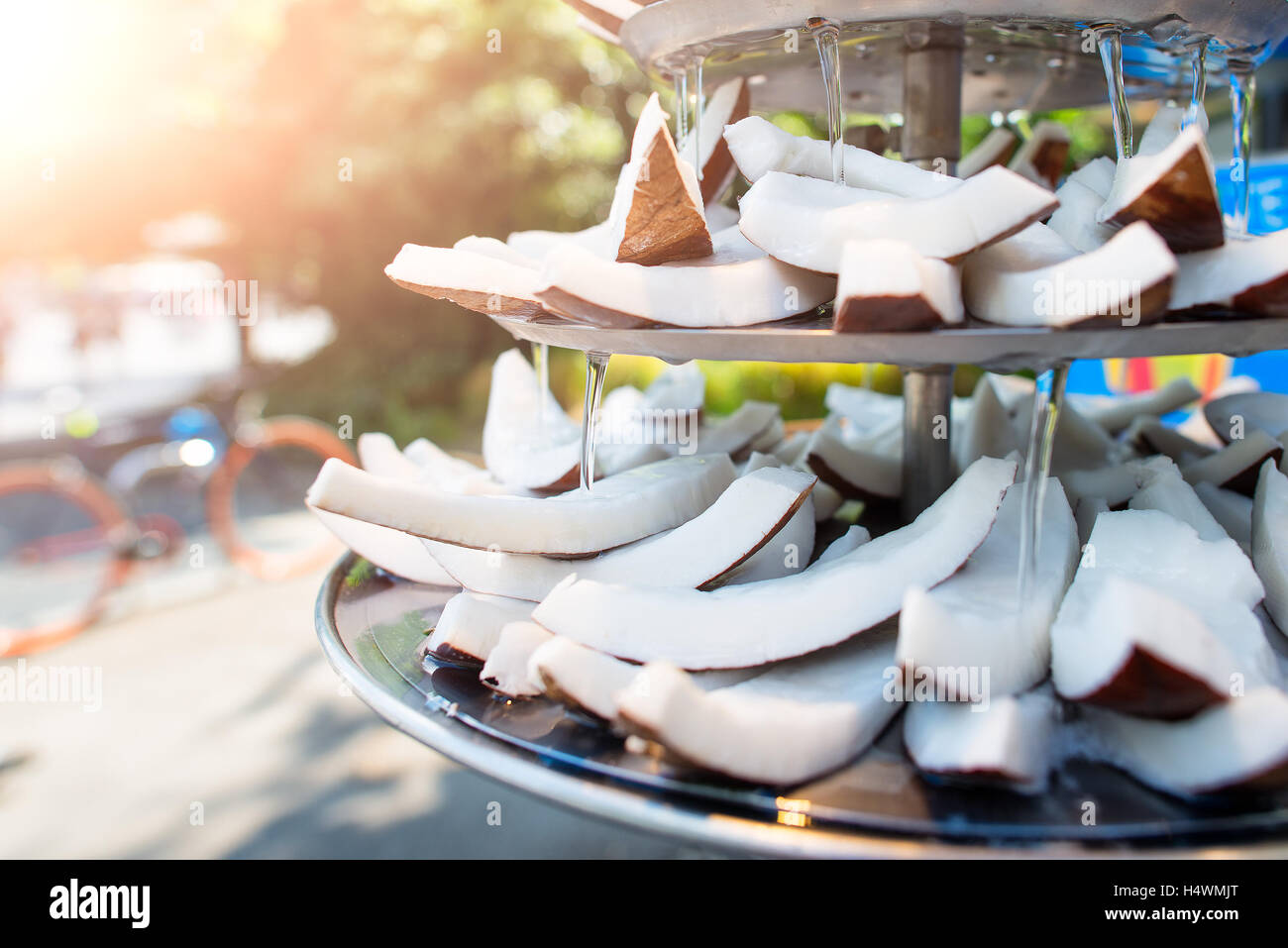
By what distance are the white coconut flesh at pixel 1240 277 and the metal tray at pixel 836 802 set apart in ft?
1.46

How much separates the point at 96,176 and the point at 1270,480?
30.8 ft

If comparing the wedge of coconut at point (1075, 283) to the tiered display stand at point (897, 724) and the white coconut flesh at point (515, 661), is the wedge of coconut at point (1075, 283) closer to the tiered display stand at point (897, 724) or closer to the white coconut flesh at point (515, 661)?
the tiered display stand at point (897, 724)

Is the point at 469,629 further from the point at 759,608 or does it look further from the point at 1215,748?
the point at 1215,748

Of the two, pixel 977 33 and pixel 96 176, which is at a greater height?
pixel 96 176

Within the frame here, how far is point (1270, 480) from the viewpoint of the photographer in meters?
1.14

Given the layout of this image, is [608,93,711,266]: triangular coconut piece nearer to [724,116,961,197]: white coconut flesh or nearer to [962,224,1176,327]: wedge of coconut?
[724,116,961,197]: white coconut flesh

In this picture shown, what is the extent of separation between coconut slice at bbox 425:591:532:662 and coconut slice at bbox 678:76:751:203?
0.72m

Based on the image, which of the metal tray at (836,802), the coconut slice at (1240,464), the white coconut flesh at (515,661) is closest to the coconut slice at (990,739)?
the metal tray at (836,802)

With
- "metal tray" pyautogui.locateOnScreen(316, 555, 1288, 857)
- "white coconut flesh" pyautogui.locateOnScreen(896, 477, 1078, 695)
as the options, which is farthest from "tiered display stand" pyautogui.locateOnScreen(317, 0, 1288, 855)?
"white coconut flesh" pyautogui.locateOnScreen(896, 477, 1078, 695)

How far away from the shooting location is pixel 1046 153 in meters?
1.83

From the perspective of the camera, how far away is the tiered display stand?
0.76 metres

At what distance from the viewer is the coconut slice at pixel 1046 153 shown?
1.81 m
